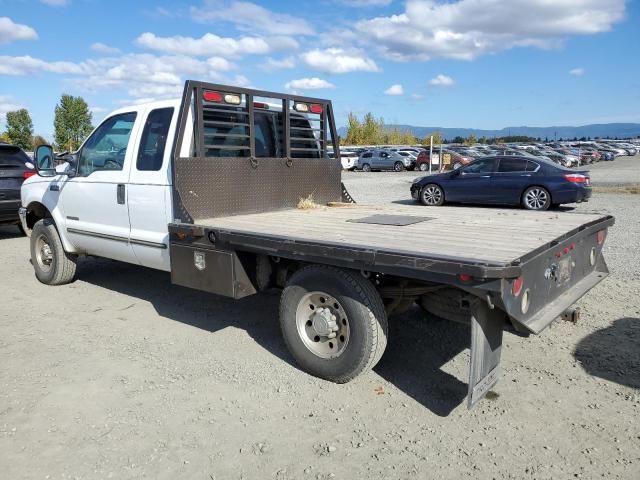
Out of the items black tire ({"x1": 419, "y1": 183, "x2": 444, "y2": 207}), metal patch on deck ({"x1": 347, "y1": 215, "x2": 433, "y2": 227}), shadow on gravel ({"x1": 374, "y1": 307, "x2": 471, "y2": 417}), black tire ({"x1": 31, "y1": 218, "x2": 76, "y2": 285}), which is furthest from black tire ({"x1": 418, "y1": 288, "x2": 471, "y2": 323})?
black tire ({"x1": 419, "y1": 183, "x2": 444, "y2": 207})

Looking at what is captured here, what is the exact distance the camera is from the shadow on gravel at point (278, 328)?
3.96 m

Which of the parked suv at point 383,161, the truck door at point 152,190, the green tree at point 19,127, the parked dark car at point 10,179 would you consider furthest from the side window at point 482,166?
the green tree at point 19,127

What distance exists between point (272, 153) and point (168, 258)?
5.37ft

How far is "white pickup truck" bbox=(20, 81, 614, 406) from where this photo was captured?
329cm

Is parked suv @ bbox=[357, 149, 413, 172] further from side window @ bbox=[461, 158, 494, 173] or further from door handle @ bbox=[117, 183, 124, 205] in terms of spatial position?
door handle @ bbox=[117, 183, 124, 205]

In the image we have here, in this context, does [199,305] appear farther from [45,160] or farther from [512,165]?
[512,165]

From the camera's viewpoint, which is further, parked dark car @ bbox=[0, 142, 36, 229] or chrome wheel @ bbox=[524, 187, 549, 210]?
chrome wheel @ bbox=[524, 187, 549, 210]

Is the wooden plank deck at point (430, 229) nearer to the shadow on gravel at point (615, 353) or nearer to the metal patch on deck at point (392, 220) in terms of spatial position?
the metal patch on deck at point (392, 220)

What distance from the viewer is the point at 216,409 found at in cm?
361

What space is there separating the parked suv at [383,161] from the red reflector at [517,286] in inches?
1486

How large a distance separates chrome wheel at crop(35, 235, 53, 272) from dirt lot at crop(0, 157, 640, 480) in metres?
1.22

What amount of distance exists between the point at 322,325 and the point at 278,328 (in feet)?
4.61

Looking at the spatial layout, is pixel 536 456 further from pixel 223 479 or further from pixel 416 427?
pixel 223 479

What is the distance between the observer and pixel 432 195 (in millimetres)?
16719
